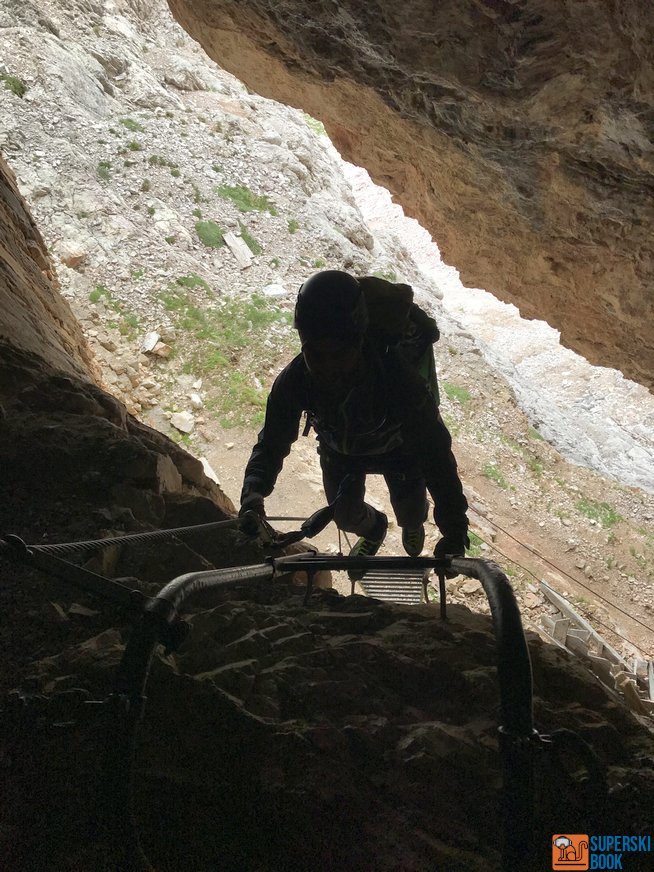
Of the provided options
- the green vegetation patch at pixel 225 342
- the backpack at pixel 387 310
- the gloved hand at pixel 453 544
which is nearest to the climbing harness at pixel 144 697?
the gloved hand at pixel 453 544

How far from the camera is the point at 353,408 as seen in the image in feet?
9.77

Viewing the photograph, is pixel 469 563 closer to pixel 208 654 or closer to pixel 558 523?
pixel 208 654

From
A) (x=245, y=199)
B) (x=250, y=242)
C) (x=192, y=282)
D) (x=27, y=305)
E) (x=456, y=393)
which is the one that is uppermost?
(x=245, y=199)

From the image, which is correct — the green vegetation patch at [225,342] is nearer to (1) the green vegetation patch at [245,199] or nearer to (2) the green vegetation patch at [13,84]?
(1) the green vegetation patch at [245,199]

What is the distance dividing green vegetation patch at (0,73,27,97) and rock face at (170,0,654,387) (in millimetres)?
13637

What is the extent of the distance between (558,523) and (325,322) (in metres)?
12.8

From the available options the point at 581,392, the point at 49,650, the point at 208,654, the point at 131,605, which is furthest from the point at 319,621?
the point at 581,392

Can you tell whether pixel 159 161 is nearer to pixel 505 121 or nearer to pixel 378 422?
pixel 505 121

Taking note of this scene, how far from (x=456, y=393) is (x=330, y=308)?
14705 mm

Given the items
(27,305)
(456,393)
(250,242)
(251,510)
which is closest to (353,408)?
(251,510)

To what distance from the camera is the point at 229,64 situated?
25.0 ft

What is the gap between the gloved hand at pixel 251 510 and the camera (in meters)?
2.76

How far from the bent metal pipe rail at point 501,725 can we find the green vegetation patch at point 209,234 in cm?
1706

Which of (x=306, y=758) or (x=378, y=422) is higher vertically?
(x=378, y=422)
